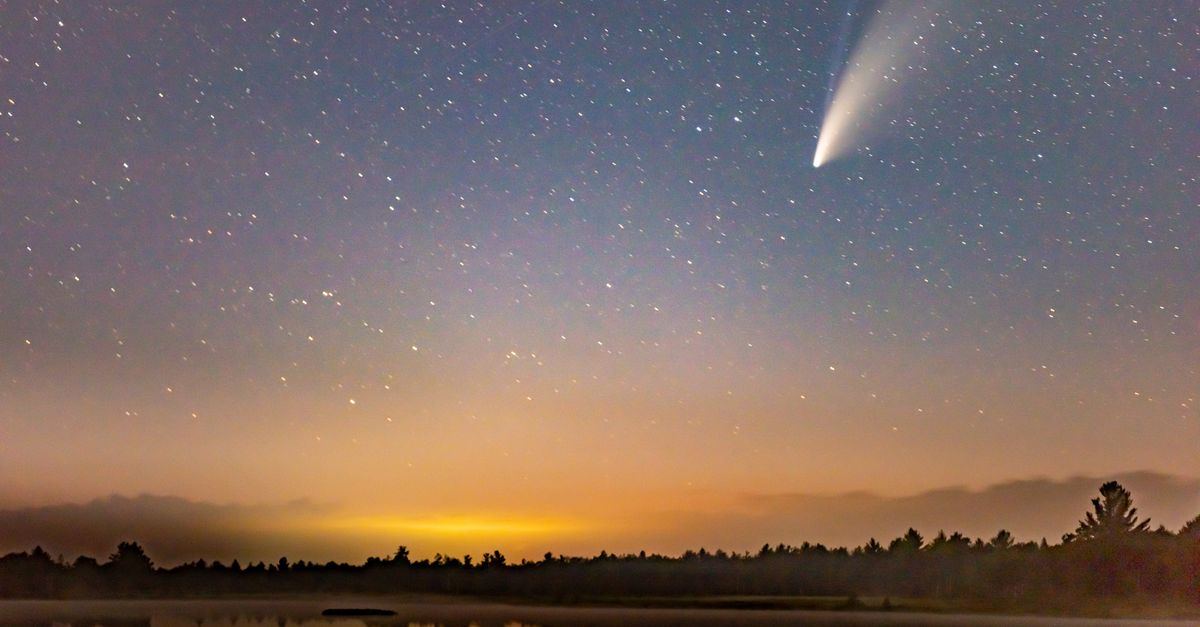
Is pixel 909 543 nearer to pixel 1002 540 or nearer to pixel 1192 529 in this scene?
pixel 1002 540

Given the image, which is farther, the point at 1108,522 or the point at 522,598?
the point at 522,598

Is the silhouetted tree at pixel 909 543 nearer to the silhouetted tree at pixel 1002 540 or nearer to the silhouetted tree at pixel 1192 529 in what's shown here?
the silhouetted tree at pixel 1002 540

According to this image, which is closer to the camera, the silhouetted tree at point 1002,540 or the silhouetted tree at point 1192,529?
the silhouetted tree at point 1192,529

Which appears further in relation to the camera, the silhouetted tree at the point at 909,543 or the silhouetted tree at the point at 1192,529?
the silhouetted tree at the point at 909,543

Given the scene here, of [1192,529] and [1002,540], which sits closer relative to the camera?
[1192,529]

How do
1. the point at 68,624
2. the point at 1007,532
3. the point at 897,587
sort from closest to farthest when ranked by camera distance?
the point at 68,624, the point at 897,587, the point at 1007,532

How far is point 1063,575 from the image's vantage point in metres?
123

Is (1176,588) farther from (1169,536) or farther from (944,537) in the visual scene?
(944,537)

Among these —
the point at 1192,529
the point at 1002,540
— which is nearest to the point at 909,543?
the point at 1002,540

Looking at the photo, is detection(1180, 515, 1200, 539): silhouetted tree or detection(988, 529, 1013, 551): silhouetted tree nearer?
detection(1180, 515, 1200, 539): silhouetted tree

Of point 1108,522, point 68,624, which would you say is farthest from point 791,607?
point 68,624

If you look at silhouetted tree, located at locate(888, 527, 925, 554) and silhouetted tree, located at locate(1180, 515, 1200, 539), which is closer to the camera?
silhouetted tree, located at locate(1180, 515, 1200, 539)

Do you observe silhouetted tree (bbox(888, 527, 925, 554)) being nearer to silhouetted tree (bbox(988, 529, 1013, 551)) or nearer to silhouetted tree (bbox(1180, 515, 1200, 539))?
silhouetted tree (bbox(988, 529, 1013, 551))

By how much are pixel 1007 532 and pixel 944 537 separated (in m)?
9.45
